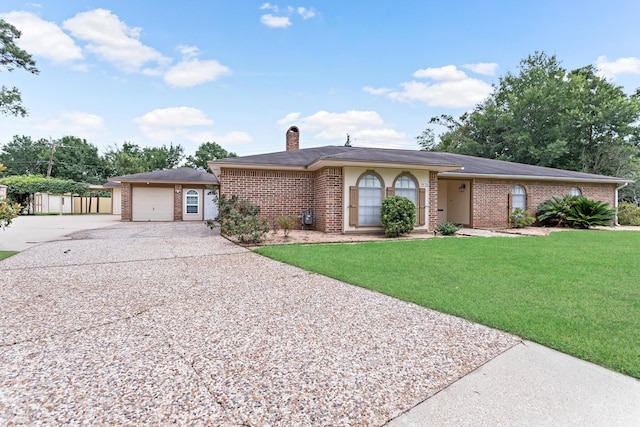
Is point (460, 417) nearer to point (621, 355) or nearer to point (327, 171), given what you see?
point (621, 355)

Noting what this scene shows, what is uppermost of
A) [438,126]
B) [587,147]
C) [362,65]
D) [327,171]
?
[438,126]

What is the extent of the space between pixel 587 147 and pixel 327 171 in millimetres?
25059

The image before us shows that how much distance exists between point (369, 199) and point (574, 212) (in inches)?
Result: 376

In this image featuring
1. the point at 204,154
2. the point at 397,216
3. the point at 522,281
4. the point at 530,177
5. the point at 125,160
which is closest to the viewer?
the point at 522,281

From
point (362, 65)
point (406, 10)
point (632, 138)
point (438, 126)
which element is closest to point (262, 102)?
point (362, 65)

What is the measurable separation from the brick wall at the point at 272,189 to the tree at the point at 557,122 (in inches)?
865

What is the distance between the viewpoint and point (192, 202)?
2017 centimetres

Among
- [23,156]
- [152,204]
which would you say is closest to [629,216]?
[152,204]

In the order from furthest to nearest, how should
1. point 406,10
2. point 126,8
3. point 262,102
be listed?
point 262,102 < point 406,10 < point 126,8

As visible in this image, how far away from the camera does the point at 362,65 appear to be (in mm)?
15930

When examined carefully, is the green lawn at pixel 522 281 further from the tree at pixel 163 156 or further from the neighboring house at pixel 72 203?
the tree at pixel 163 156

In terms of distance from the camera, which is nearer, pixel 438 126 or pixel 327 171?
pixel 327 171

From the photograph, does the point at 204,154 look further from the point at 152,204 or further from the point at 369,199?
the point at 369,199

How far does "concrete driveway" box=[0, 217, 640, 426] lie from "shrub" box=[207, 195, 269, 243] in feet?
15.4
